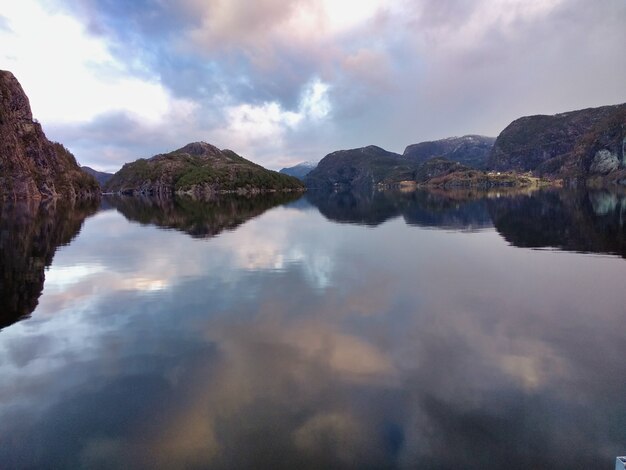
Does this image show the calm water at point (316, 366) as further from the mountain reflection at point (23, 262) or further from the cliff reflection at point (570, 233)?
the cliff reflection at point (570, 233)

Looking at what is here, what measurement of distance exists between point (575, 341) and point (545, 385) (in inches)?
223

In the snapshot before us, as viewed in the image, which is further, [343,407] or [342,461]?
[343,407]

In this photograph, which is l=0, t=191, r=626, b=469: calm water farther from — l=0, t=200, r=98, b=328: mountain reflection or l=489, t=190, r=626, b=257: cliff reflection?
l=489, t=190, r=626, b=257: cliff reflection

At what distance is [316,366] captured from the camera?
1656cm

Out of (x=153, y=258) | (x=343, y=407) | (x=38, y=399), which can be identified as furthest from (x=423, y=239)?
(x=38, y=399)

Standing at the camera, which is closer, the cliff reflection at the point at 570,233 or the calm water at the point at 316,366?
the calm water at the point at 316,366

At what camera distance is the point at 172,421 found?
41.8 ft

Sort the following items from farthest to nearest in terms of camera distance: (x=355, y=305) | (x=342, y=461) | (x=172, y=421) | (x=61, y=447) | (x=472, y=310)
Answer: (x=355, y=305)
(x=472, y=310)
(x=172, y=421)
(x=61, y=447)
(x=342, y=461)

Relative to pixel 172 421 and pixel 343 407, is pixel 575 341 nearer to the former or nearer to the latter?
pixel 343 407

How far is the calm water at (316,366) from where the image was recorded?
37.6 ft

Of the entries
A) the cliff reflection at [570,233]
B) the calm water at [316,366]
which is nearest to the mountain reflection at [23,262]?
the calm water at [316,366]

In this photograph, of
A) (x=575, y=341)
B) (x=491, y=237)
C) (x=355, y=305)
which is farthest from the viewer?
(x=491, y=237)

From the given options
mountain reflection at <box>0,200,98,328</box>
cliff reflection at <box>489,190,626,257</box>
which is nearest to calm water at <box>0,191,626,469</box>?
mountain reflection at <box>0,200,98,328</box>

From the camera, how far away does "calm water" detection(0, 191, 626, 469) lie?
11445 mm
